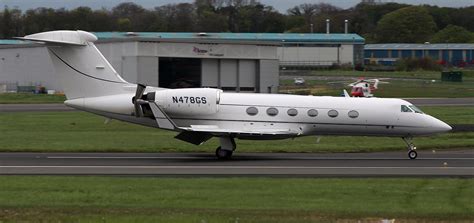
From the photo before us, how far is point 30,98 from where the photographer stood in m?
68.6

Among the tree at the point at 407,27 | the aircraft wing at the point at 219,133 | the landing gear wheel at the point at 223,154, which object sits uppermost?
the tree at the point at 407,27

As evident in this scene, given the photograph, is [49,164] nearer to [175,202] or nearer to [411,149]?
[175,202]

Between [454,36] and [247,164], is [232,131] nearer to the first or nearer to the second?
[247,164]

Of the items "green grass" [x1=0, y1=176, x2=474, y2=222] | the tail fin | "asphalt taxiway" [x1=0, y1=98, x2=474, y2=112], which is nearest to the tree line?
"asphalt taxiway" [x1=0, y1=98, x2=474, y2=112]

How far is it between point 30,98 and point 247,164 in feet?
146

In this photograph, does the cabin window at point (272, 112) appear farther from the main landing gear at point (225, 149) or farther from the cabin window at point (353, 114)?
the cabin window at point (353, 114)

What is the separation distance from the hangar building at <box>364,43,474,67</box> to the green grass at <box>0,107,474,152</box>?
10546 cm

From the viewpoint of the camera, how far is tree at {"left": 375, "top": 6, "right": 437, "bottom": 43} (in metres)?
157

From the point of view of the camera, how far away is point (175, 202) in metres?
18.0

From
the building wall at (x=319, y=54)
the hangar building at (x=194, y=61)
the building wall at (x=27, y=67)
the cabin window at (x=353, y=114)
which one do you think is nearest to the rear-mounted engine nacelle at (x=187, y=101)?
the cabin window at (x=353, y=114)

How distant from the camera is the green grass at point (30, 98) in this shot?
6581cm

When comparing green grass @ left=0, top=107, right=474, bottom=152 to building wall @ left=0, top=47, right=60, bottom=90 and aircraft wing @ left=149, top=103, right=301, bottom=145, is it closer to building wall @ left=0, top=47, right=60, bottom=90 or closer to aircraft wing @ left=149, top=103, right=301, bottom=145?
aircraft wing @ left=149, top=103, right=301, bottom=145

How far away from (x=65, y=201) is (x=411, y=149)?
1459 cm

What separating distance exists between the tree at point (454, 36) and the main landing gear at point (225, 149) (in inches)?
5120
